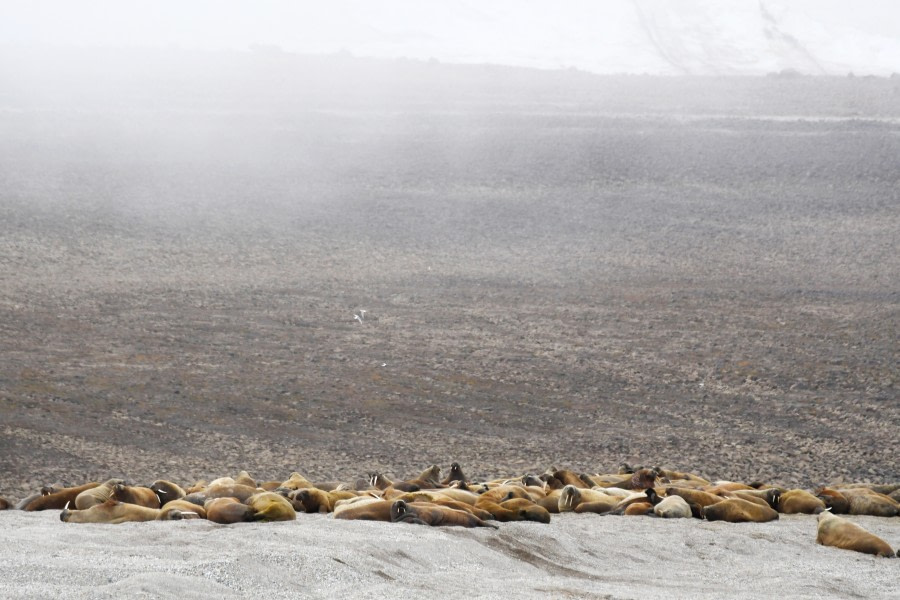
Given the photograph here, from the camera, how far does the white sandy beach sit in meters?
4.95

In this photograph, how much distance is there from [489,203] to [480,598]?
15101mm

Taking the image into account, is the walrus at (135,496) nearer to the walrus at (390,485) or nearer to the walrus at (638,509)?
the walrus at (390,485)

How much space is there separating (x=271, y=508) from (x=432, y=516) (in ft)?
3.11

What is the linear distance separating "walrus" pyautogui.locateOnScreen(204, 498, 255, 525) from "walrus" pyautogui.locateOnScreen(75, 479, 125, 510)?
80 centimetres

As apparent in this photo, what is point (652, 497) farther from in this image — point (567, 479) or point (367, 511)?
point (367, 511)

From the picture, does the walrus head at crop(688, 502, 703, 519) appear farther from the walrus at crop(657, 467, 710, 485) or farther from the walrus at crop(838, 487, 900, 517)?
the walrus at crop(838, 487, 900, 517)

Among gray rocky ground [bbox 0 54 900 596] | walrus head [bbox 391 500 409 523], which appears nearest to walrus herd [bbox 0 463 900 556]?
walrus head [bbox 391 500 409 523]

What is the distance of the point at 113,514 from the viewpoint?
265 inches

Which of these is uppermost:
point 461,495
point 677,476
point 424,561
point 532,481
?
point 424,561

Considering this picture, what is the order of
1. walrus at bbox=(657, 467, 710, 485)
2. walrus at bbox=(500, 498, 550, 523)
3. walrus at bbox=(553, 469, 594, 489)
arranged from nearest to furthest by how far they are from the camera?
walrus at bbox=(500, 498, 550, 523)
walrus at bbox=(553, 469, 594, 489)
walrus at bbox=(657, 467, 710, 485)

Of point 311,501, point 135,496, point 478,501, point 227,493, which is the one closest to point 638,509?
point 478,501

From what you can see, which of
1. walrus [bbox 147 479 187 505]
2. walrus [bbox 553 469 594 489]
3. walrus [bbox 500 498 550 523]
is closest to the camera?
walrus [bbox 500 498 550 523]

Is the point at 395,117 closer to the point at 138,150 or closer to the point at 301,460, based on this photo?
the point at 138,150

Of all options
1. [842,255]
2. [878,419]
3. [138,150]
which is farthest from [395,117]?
[878,419]
